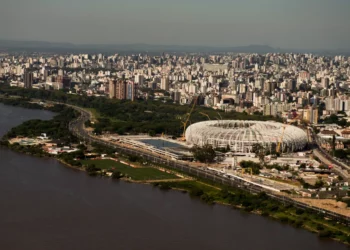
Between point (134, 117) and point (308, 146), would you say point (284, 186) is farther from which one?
point (134, 117)

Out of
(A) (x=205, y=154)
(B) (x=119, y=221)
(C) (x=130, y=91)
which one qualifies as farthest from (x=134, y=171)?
(C) (x=130, y=91)

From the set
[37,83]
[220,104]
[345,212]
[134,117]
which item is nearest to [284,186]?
[345,212]

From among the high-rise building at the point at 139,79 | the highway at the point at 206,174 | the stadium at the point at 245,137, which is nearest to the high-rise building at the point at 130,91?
the high-rise building at the point at 139,79

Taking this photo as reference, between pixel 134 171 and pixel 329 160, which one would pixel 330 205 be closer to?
pixel 134 171

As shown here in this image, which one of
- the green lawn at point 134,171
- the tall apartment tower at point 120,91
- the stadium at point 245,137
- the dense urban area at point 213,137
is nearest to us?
the dense urban area at point 213,137

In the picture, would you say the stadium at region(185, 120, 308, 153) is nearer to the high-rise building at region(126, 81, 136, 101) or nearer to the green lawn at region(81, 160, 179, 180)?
the green lawn at region(81, 160, 179, 180)

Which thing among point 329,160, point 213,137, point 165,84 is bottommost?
point 329,160

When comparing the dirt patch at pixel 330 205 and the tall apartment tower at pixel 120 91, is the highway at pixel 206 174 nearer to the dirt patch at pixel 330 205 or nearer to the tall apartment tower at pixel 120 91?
the dirt patch at pixel 330 205
